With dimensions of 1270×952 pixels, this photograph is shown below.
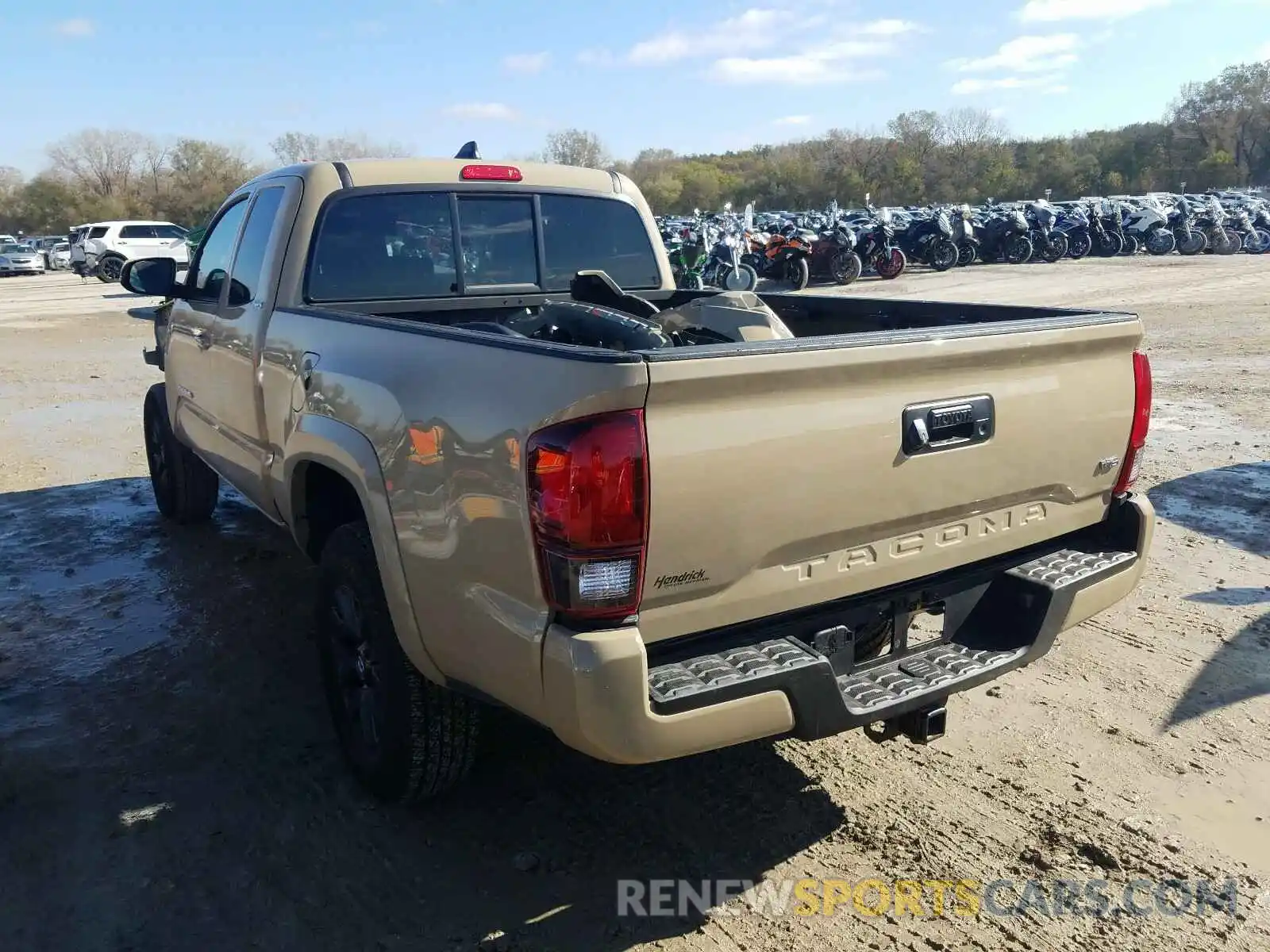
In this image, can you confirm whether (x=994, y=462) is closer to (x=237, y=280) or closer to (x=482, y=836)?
(x=482, y=836)

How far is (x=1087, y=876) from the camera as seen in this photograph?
272cm

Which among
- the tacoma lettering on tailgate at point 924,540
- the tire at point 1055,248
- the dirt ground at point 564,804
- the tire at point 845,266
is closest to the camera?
the tacoma lettering on tailgate at point 924,540

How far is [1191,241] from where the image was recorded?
29.1 m

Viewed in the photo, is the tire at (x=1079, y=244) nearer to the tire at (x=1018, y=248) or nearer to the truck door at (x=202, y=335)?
the tire at (x=1018, y=248)

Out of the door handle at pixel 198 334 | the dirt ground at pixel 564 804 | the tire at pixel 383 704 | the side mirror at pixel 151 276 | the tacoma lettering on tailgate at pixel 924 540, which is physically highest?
the side mirror at pixel 151 276

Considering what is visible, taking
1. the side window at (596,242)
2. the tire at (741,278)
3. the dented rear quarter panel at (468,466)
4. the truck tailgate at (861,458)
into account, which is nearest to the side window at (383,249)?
the side window at (596,242)

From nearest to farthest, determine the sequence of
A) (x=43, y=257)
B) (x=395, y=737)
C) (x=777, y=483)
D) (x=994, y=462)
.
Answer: (x=777, y=483) < (x=994, y=462) < (x=395, y=737) < (x=43, y=257)

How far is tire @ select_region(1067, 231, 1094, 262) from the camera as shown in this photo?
28172 millimetres

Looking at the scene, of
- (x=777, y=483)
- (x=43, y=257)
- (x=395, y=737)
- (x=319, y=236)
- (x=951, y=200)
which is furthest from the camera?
(x=951, y=200)

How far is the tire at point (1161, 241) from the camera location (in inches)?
1139

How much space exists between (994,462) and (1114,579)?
0.65 m

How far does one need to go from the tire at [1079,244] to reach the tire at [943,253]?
5327 millimetres

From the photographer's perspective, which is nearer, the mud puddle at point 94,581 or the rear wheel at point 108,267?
the mud puddle at point 94,581

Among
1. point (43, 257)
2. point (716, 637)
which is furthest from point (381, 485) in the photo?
point (43, 257)
